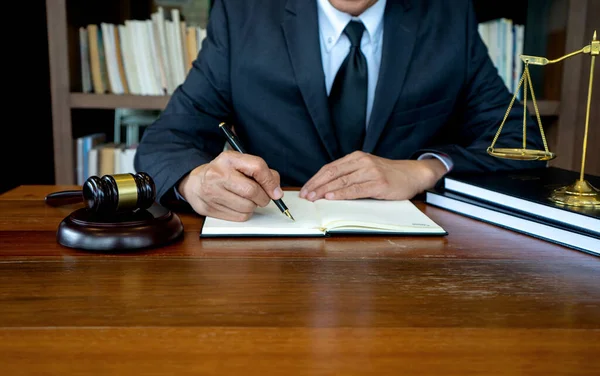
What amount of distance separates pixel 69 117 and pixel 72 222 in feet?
4.63

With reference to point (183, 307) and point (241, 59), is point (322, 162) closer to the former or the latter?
point (241, 59)

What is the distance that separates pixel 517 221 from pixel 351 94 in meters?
0.71

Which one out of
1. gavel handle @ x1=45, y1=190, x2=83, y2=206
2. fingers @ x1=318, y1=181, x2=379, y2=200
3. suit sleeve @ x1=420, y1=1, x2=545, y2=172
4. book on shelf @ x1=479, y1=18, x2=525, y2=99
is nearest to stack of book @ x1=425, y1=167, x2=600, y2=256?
fingers @ x1=318, y1=181, x2=379, y2=200

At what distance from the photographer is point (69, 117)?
212 cm

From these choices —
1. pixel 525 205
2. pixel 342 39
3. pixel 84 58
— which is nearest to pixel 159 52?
pixel 84 58

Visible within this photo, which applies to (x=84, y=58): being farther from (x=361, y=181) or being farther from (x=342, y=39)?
(x=361, y=181)

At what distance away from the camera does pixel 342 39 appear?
1.58 m

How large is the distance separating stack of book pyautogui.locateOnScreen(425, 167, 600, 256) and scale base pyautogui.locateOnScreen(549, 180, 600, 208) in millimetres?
15

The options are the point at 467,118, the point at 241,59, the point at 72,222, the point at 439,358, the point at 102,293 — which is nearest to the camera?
the point at 439,358

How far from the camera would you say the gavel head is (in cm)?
83

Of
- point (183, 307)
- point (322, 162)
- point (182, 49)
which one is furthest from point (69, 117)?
point (183, 307)

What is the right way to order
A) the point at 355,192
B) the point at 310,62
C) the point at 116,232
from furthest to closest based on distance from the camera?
the point at 310,62 < the point at 355,192 < the point at 116,232

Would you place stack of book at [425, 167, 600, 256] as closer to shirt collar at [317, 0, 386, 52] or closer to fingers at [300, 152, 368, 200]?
fingers at [300, 152, 368, 200]

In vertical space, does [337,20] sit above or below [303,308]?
above
